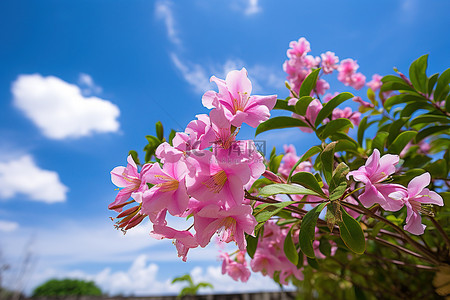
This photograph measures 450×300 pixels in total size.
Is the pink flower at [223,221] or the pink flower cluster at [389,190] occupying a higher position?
the pink flower cluster at [389,190]

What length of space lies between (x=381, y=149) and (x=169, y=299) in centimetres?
241

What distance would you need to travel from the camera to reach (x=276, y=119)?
→ 39.8 inches

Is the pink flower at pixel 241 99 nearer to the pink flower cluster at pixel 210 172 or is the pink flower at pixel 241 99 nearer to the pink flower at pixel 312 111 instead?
the pink flower cluster at pixel 210 172

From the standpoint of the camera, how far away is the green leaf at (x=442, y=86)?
1.16 meters

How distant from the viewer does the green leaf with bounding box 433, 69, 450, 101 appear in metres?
1.16

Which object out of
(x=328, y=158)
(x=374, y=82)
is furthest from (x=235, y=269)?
(x=374, y=82)

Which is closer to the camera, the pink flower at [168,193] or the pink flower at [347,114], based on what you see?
the pink flower at [168,193]

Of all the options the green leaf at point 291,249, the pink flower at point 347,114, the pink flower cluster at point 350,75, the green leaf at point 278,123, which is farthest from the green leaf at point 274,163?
the pink flower cluster at point 350,75

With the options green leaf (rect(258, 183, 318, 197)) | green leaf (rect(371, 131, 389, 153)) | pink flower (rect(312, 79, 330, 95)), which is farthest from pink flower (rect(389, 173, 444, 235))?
pink flower (rect(312, 79, 330, 95))

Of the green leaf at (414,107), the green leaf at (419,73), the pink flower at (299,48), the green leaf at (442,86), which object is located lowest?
the green leaf at (414,107)

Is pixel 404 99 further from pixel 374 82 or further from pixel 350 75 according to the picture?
pixel 374 82

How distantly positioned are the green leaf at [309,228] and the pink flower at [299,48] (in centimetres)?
109

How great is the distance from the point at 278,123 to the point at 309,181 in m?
0.37

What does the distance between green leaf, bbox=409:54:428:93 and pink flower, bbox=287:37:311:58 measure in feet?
1.69
